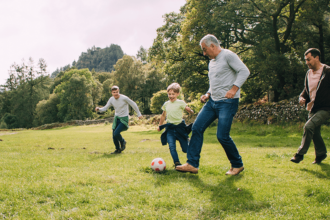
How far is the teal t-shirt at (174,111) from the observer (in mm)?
5184

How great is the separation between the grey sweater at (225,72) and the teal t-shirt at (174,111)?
1.17 meters

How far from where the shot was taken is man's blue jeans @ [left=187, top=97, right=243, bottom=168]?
4.05m

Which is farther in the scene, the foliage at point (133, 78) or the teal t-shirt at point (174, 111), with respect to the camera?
the foliage at point (133, 78)

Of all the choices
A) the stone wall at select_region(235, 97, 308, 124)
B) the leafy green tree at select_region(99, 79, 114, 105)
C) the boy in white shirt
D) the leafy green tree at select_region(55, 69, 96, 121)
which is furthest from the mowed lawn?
the leafy green tree at select_region(99, 79, 114, 105)

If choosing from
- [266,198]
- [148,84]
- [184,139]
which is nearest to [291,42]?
[184,139]

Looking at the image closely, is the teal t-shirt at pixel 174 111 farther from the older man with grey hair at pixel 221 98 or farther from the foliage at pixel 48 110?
the foliage at pixel 48 110

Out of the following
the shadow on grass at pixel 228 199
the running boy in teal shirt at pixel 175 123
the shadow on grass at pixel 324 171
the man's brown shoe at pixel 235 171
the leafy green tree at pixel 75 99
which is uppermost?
the leafy green tree at pixel 75 99

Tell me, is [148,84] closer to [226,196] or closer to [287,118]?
[287,118]

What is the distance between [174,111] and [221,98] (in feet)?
4.60

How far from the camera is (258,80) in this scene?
1853 cm

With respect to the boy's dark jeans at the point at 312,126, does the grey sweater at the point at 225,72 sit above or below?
above

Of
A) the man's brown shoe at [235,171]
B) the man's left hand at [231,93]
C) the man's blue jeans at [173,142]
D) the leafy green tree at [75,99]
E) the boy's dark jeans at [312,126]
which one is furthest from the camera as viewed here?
the leafy green tree at [75,99]

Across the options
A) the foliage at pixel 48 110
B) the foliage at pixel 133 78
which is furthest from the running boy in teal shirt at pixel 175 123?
the foliage at pixel 48 110

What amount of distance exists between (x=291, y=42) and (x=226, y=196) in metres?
19.9
